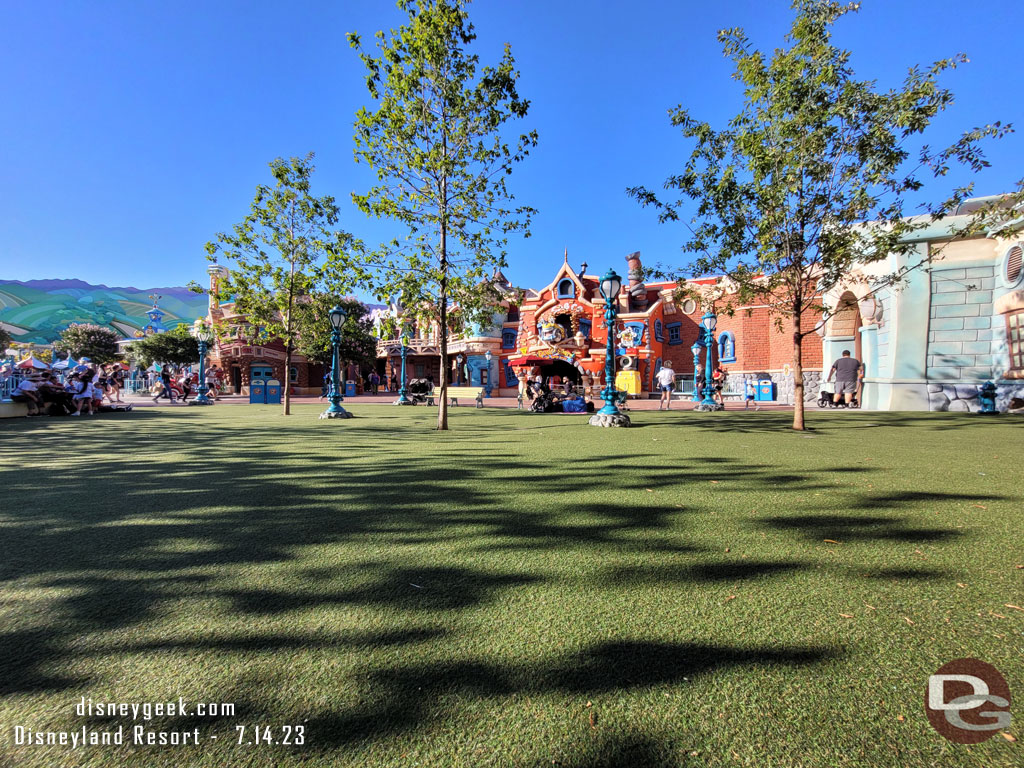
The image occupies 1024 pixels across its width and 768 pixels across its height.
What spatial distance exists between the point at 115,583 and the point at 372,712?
198 cm

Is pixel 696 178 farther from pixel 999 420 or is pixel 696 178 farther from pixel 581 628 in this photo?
pixel 581 628

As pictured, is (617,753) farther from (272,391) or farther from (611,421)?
(272,391)

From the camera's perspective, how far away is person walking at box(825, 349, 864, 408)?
17.7 metres

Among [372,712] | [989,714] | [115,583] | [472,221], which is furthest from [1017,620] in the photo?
[472,221]

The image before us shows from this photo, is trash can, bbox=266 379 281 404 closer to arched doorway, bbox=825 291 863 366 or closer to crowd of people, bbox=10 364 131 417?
crowd of people, bbox=10 364 131 417

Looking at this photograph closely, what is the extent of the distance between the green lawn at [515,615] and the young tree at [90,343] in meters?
58.1

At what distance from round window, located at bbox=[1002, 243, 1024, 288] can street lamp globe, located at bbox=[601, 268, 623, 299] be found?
1143cm

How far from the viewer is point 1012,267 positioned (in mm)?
12750

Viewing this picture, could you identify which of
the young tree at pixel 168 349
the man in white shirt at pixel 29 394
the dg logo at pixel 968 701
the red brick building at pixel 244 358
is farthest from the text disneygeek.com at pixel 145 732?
the young tree at pixel 168 349

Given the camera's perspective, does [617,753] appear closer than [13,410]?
Yes

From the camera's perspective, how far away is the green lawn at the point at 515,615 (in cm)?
149

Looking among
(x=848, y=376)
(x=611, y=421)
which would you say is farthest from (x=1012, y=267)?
(x=611, y=421)

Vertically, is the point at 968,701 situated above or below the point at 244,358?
below

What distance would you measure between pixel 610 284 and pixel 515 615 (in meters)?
9.71
